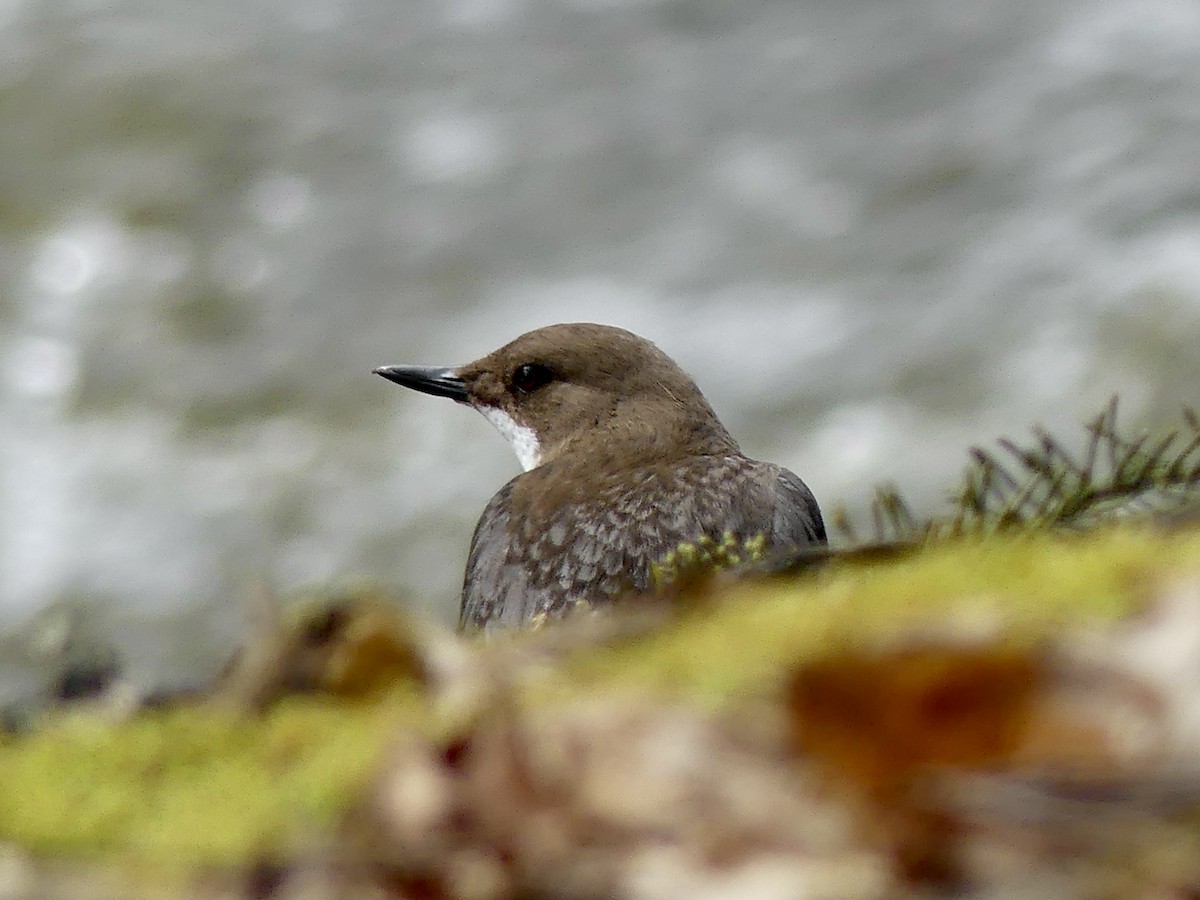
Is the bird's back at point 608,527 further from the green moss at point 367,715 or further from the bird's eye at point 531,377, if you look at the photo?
the green moss at point 367,715

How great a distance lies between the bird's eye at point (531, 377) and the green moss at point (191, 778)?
12.6 ft

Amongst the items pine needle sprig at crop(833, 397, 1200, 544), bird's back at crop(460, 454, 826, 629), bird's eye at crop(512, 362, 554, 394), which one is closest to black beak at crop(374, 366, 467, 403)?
bird's eye at crop(512, 362, 554, 394)

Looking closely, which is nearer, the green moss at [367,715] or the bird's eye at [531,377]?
the green moss at [367,715]

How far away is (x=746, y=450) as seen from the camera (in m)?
12.7

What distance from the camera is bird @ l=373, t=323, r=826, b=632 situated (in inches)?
168

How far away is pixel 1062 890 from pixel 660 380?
4.14 m

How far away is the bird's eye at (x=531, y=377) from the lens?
570cm

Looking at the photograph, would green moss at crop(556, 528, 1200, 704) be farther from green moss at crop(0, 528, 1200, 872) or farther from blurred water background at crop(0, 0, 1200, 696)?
blurred water background at crop(0, 0, 1200, 696)

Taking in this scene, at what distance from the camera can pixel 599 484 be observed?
4672 mm

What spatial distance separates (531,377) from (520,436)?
215mm

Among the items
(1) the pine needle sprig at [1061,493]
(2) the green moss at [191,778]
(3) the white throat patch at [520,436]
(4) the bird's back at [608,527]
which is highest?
(3) the white throat patch at [520,436]

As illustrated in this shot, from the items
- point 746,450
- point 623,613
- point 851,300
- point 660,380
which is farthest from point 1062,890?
point 851,300

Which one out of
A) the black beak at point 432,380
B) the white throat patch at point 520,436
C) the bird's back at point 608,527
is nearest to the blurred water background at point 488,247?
the black beak at point 432,380

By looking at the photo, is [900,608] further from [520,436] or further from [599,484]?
[520,436]
